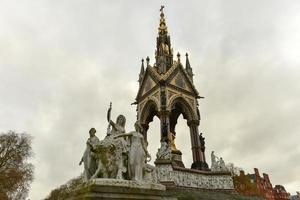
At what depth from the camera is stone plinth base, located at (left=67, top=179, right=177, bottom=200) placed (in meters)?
4.65

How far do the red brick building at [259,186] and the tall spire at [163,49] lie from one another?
24.7m

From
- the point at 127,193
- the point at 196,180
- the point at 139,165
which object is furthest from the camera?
the point at 196,180

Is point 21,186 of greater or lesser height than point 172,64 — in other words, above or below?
below

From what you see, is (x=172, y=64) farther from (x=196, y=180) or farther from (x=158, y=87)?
(x=196, y=180)

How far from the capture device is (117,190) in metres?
4.80

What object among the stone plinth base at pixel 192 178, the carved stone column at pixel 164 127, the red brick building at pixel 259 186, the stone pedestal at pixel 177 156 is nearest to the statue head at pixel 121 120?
the stone plinth base at pixel 192 178

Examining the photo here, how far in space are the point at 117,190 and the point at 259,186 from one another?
58.0 meters

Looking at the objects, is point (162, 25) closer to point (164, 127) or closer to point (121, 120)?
point (164, 127)

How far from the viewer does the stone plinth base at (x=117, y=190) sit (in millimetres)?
4648

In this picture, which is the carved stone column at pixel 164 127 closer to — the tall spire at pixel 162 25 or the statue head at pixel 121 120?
the tall spire at pixel 162 25

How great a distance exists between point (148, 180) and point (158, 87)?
61.3 ft

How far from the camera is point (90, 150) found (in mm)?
5633

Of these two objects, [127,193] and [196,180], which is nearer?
[127,193]

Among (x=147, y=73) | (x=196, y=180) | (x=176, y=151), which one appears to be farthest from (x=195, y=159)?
(x=147, y=73)
